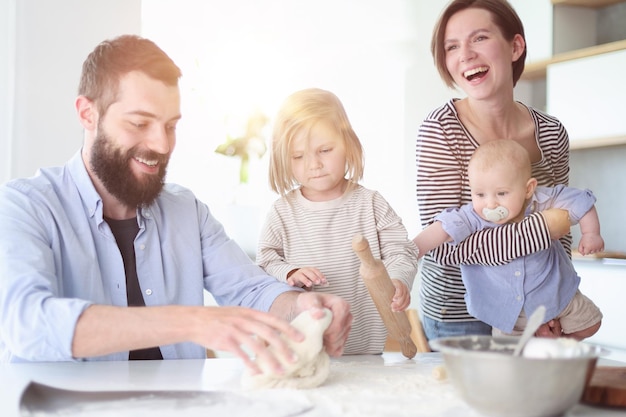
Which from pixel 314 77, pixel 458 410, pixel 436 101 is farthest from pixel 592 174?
pixel 458 410

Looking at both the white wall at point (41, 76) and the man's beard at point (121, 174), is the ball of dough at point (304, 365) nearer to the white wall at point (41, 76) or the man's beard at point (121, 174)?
the man's beard at point (121, 174)

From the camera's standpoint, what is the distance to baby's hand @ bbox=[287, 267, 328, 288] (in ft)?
5.44

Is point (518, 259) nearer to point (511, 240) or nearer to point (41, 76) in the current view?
point (511, 240)

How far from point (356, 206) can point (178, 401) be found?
3.02ft

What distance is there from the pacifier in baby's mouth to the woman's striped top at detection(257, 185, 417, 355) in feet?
0.59

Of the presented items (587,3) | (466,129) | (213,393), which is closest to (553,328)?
(466,129)

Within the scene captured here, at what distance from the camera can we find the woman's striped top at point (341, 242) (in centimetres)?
176

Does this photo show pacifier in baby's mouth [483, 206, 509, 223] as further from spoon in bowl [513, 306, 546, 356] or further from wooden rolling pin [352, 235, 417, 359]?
spoon in bowl [513, 306, 546, 356]

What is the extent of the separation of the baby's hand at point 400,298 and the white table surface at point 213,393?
0.45 ft

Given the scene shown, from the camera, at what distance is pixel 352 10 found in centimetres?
369

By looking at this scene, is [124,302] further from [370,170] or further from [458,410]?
[370,170]

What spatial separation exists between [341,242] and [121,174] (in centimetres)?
53

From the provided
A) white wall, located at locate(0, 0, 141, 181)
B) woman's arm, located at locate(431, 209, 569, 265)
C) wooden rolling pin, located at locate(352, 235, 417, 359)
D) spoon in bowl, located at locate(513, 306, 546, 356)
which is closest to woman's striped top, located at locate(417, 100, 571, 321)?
woman's arm, located at locate(431, 209, 569, 265)

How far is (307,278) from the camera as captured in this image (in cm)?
166
